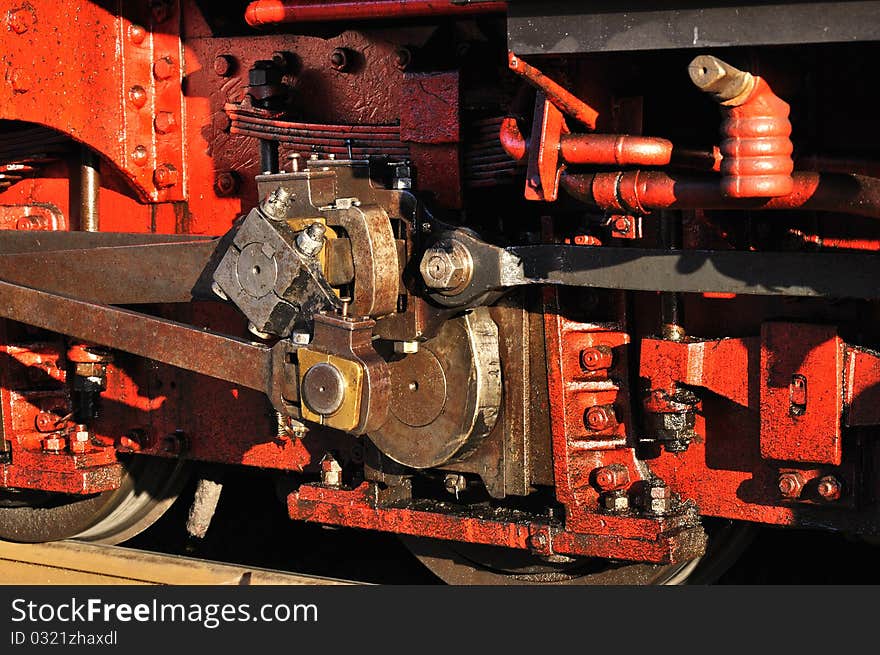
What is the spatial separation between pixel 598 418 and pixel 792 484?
1.61 feet

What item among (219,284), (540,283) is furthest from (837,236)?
(219,284)

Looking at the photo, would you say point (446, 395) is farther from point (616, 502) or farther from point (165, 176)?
point (165, 176)

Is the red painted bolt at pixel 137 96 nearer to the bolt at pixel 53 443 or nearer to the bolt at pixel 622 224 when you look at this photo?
the bolt at pixel 53 443

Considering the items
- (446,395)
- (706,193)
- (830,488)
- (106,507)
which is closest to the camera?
(706,193)

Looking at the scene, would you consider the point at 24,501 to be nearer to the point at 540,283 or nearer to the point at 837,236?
the point at 540,283

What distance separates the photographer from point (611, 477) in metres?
3.27

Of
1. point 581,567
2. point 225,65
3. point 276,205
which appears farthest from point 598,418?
point 225,65

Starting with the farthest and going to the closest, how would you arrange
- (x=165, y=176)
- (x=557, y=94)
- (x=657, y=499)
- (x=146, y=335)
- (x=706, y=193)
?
1. (x=165, y=176)
2. (x=146, y=335)
3. (x=657, y=499)
4. (x=557, y=94)
5. (x=706, y=193)

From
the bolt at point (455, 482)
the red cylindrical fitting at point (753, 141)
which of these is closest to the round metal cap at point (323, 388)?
the bolt at point (455, 482)

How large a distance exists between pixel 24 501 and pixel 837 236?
10.3 feet

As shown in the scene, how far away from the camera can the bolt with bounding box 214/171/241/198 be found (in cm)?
398

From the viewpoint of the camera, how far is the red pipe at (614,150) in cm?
271

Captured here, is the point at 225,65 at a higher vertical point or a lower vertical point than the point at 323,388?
higher

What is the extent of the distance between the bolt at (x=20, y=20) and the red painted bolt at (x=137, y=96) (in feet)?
1.16
